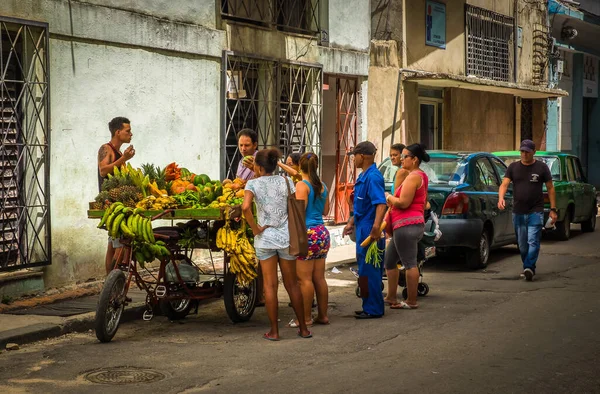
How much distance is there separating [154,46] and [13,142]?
9.29 ft

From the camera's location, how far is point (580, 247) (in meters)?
17.1

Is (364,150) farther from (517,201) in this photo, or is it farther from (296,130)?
(296,130)

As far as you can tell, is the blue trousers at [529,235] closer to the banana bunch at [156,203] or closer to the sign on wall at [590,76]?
the banana bunch at [156,203]

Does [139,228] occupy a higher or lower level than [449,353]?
higher

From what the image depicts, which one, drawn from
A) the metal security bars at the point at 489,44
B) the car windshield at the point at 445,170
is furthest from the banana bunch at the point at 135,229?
the metal security bars at the point at 489,44

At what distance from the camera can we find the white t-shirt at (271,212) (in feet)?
29.4

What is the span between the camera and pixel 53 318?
387 inches

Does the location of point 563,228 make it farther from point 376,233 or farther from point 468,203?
point 376,233

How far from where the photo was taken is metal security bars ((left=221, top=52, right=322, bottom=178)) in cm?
1517

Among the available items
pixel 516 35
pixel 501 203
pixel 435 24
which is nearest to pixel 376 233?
pixel 501 203

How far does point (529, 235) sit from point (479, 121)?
12.8m

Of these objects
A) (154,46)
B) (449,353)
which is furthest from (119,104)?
(449,353)

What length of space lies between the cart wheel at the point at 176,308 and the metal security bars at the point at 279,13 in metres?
5.79

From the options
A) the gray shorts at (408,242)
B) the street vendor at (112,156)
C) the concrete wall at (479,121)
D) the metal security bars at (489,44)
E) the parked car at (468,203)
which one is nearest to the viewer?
the street vendor at (112,156)
